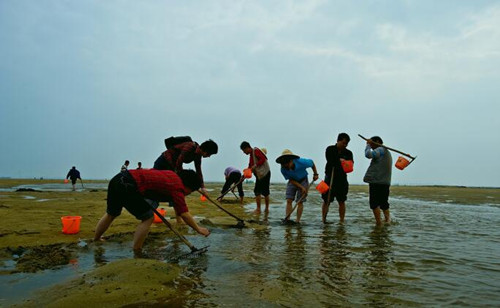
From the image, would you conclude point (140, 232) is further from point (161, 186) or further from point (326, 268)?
point (326, 268)

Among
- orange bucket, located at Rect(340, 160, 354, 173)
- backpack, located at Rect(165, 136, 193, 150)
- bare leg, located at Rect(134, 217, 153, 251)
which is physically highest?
backpack, located at Rect(165, 136, 193, 150)

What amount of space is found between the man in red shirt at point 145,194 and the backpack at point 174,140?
1645 mm

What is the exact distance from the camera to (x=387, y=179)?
22.5 ft

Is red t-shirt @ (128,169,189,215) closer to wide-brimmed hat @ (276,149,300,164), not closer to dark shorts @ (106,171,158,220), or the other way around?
dark shorts @ (106,171,158,220)

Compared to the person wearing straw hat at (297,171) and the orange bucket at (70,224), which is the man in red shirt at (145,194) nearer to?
the orange bucket at (70,224)

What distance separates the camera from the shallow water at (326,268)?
2.67 metres

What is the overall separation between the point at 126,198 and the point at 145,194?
0.93 feet

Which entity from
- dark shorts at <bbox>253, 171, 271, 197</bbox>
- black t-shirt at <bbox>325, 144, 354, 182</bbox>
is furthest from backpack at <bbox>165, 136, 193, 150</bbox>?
dark shorts at <bbox>253, 171, 271, 197</bbox>

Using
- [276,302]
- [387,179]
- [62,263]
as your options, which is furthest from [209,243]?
[387,179]

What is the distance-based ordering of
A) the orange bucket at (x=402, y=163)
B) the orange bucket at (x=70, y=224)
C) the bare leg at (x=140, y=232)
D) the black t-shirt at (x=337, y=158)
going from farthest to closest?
the black t-shirt at (x=337, y=158)
the orange bucket at (x=402, y=163)
the orange bucket at (x=70, y=224)
the bare leg at (x=140, y=232)

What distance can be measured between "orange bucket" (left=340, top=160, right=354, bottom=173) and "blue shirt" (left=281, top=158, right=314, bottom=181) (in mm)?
718

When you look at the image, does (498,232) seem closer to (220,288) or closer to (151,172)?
(220,288)

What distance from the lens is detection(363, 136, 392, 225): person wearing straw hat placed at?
6.81 meters

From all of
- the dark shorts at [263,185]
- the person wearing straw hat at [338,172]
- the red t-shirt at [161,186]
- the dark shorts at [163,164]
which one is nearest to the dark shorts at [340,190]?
the person wearing straw hat at [338,172]
